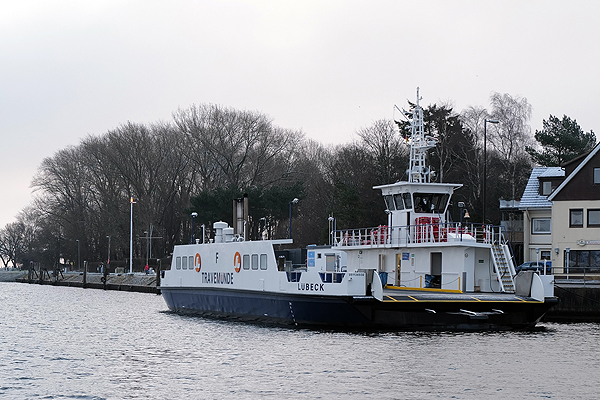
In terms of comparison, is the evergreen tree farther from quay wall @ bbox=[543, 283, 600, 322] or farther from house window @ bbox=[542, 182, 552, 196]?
quay wall @ bbox=[543, 283, 600, 322]

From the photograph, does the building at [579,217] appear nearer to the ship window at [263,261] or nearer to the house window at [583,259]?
the house window at [583,259]

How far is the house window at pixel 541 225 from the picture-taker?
52.3m

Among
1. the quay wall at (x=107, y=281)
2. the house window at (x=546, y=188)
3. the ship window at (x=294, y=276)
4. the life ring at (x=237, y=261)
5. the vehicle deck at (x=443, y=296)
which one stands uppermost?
the house window at (x=546, y=188)

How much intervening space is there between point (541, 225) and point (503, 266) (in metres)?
23.3

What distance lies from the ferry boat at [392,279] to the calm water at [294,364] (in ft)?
2.39

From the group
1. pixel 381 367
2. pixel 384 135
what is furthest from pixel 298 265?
pixel 384 135

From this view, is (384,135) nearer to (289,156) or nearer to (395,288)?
(289,156)

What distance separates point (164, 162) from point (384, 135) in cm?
2509

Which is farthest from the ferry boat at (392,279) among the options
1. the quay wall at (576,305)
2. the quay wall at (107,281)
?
the quay wall at (107,281)

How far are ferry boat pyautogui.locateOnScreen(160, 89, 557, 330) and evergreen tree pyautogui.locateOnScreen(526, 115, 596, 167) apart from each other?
3388 centimetres

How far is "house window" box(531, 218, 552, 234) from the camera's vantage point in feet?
172

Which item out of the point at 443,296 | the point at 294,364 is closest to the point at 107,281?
the point at 443,296

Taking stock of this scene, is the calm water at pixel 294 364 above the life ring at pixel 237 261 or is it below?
below

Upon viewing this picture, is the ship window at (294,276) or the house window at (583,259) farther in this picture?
the house window at (583,259)
